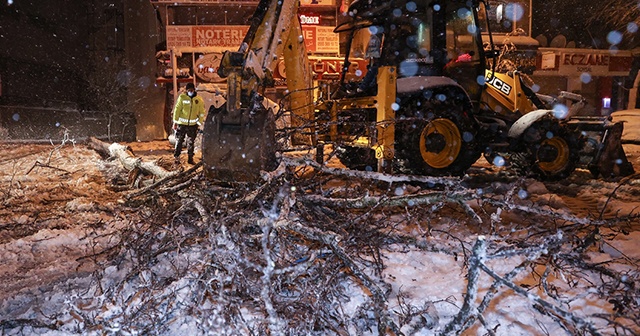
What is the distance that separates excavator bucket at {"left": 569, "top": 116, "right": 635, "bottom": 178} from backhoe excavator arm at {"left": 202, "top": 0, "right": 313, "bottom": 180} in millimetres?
5740

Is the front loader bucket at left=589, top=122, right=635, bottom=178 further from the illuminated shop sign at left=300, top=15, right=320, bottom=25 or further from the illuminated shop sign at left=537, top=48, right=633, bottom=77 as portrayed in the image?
the illuminated shop sign at left=537, top=48, right=633, bottom=77

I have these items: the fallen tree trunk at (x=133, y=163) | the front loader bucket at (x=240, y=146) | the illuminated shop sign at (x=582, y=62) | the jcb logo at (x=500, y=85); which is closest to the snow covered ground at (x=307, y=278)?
the front loader bucket at (x=240, y=146)

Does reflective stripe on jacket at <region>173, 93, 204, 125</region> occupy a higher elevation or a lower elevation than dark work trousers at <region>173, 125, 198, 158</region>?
higher

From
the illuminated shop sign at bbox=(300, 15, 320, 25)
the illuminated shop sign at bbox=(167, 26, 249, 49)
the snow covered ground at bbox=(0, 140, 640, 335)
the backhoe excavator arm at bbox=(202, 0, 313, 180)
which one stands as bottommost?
the snow covered ground at bbox=(0, 140, 640, 335)

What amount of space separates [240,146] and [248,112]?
1.12ft

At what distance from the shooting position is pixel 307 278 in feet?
9.29

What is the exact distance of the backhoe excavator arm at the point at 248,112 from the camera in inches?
152

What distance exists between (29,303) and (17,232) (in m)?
2.12

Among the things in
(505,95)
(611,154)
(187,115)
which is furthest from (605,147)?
(187,115)

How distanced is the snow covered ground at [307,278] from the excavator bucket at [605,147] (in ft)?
9.61

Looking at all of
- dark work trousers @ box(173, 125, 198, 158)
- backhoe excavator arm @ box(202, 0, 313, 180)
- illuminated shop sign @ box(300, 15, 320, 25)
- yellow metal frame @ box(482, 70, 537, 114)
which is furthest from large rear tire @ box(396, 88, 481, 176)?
illuminated shop sign @ box(300, 15, 320, 25)

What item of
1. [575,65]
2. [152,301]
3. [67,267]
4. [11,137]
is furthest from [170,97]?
[575,65]

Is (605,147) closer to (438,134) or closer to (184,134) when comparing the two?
(438,134)

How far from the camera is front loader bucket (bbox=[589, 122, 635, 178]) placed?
24.1 feet
